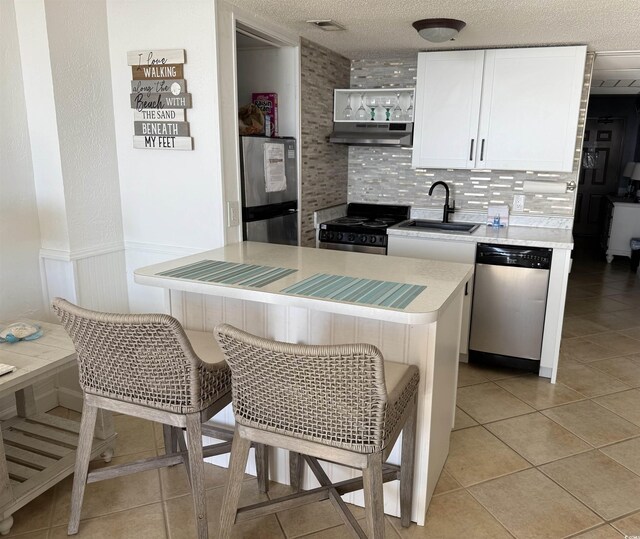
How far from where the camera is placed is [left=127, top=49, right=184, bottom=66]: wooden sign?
2594mm

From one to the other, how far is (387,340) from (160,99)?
1717 millimetres

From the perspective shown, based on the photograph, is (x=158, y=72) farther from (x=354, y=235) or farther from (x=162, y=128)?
(x=354, y=235)

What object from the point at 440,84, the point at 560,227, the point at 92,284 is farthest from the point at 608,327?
the point at 92,284

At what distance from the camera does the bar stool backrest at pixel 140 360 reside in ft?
5.18

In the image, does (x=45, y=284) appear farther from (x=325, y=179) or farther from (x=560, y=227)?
(x=560, y=227)

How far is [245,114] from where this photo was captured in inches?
126

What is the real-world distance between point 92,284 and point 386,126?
88.8 inches

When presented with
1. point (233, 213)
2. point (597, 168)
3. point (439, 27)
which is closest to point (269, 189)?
point (233, 213)

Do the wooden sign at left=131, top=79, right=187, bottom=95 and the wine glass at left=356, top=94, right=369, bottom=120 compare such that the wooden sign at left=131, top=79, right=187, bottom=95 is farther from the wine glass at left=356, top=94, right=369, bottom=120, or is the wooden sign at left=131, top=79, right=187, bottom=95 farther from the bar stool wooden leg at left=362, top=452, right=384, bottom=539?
the bar stool wooden leg at left=362, top=452, right=384, bottom=539

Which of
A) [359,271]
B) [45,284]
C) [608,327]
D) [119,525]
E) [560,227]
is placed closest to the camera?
[119,525]

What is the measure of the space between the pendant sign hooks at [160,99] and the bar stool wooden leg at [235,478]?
162cm

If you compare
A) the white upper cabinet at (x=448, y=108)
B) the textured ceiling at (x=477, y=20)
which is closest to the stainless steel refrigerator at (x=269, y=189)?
the textured ceiling at (x=477, y=20)

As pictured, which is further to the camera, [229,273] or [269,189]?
[269,189]

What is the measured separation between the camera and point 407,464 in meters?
1.92
